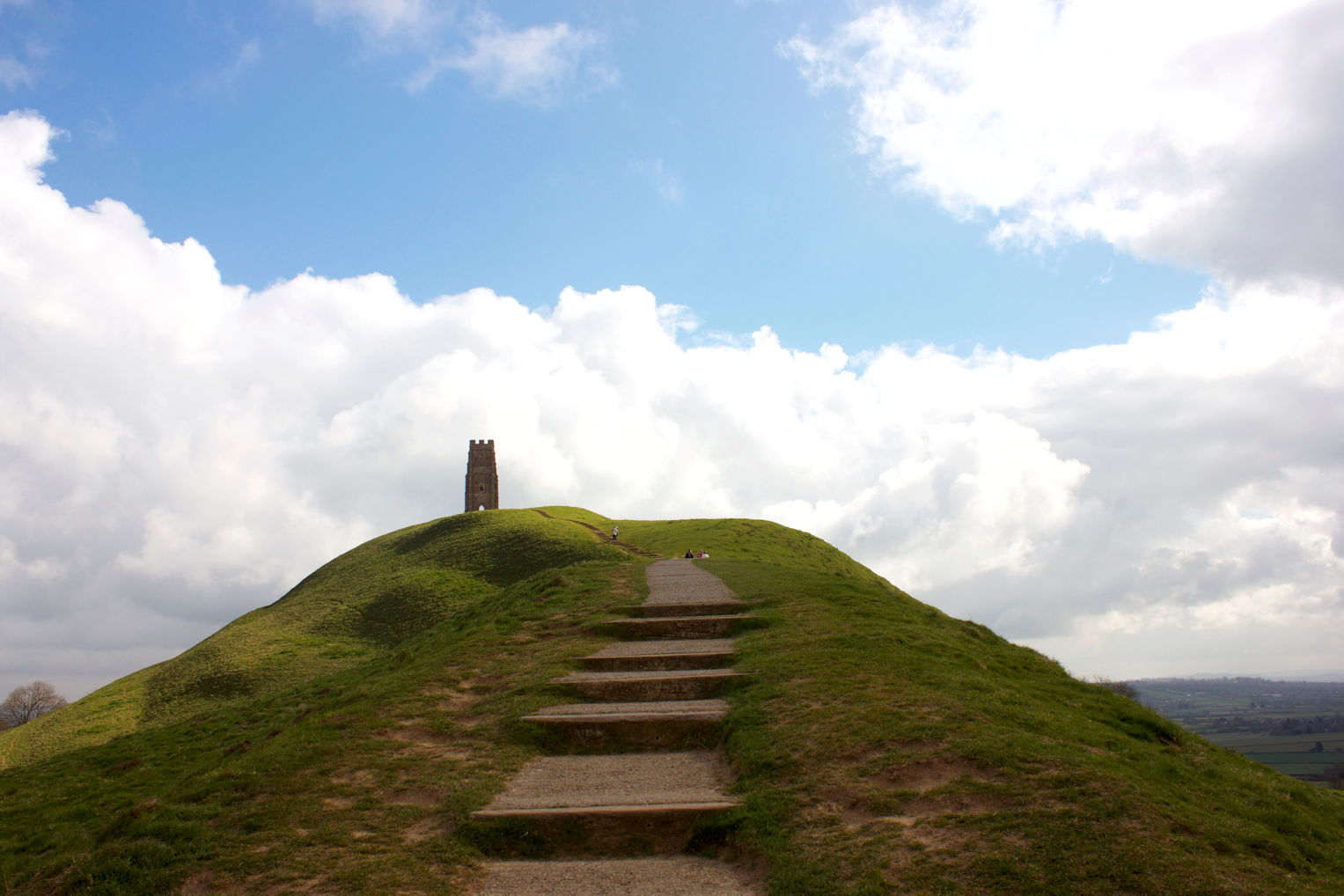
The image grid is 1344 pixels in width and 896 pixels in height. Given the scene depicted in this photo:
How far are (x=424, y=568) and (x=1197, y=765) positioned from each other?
49919mm

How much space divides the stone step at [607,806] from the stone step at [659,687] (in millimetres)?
2711

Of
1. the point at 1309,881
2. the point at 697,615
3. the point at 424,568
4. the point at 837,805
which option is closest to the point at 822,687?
the point at 837,805

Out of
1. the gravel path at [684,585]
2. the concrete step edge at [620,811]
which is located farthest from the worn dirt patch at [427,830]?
the gravel path at [684,585]

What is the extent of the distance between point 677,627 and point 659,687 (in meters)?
4.45

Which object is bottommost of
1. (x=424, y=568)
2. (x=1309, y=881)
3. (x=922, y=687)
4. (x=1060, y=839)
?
(x=1309, y=881)

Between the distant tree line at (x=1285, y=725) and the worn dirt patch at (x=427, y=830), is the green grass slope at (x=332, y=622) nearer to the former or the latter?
the worn dirt patch at (x=427, y=830)

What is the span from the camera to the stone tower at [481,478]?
85.1m

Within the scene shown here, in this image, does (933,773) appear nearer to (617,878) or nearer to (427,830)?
(617,878)

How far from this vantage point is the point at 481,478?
86000mm

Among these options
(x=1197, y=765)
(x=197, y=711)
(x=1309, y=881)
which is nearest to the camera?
(x=1309, y=881)

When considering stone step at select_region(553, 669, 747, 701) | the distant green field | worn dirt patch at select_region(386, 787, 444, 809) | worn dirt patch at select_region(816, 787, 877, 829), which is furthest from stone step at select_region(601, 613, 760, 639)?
the distant green field

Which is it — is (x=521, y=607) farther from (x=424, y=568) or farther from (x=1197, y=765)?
(x=424, y=568)

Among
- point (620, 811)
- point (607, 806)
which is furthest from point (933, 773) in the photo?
point (607, 806)

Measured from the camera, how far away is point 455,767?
9.73 metres
